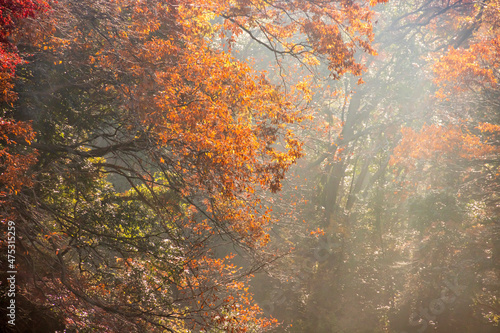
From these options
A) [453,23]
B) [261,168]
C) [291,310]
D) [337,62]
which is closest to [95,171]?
[261,168]

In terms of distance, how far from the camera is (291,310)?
17109 mm

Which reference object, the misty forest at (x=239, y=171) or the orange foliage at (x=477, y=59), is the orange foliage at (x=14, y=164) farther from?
the orange foliage at (x=477, y=59)

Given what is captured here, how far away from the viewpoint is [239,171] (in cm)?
602

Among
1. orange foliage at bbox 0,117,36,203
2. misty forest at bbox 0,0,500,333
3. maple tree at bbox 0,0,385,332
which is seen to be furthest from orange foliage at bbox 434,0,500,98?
orange foliage at bbox 0,117,36,203

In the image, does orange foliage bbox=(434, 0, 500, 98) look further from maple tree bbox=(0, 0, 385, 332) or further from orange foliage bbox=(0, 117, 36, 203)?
orange foliage bbox=(0, 117, 36, 203)

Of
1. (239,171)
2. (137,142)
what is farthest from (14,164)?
(239,171)

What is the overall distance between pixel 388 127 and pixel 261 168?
57.2 feet

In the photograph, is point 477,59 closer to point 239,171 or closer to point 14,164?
point 239,171

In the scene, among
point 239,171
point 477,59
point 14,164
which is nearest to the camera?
point 14,164

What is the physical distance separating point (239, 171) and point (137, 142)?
1972 mm

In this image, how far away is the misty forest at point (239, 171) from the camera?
236 inches

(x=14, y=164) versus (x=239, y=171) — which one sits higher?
(x=239, y=171)

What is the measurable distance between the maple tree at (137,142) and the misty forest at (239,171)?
0.05m

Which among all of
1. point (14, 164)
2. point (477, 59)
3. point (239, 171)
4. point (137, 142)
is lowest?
point (14, 164)
